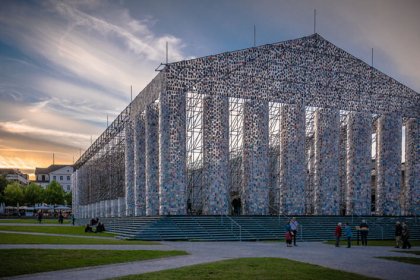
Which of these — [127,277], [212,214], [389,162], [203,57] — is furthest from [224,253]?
[389,162]

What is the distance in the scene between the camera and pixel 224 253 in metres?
18.4

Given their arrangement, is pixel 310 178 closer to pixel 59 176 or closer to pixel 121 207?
pixel 121 207

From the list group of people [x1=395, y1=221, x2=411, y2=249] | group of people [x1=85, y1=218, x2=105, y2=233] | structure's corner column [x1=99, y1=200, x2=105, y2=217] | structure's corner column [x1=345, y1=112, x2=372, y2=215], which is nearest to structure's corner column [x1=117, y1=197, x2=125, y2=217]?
structure's corner column [x1=99, y1=200, x2=105, y2=217]

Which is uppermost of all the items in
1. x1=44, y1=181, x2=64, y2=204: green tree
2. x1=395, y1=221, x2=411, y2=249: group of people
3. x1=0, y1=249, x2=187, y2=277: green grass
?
x1=0, y1=249, x2=187, y2=277: green grass

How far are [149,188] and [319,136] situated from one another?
14629 millimetres

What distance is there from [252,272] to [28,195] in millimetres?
79373

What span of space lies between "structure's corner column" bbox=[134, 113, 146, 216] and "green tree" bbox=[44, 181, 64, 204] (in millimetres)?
51622

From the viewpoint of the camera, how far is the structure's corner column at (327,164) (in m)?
37.3

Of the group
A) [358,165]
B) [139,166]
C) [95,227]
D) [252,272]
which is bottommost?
[95,227]

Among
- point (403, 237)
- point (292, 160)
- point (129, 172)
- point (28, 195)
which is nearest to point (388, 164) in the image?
point (292, 160)

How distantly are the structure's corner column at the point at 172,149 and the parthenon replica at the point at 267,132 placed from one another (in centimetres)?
7

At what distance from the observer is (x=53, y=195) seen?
85188 millimetres

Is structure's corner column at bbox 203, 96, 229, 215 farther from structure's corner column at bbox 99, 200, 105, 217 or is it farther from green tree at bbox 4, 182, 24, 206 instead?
green tree at bbox 4, 182, 24, 206

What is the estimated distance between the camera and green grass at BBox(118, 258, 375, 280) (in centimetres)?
1186
